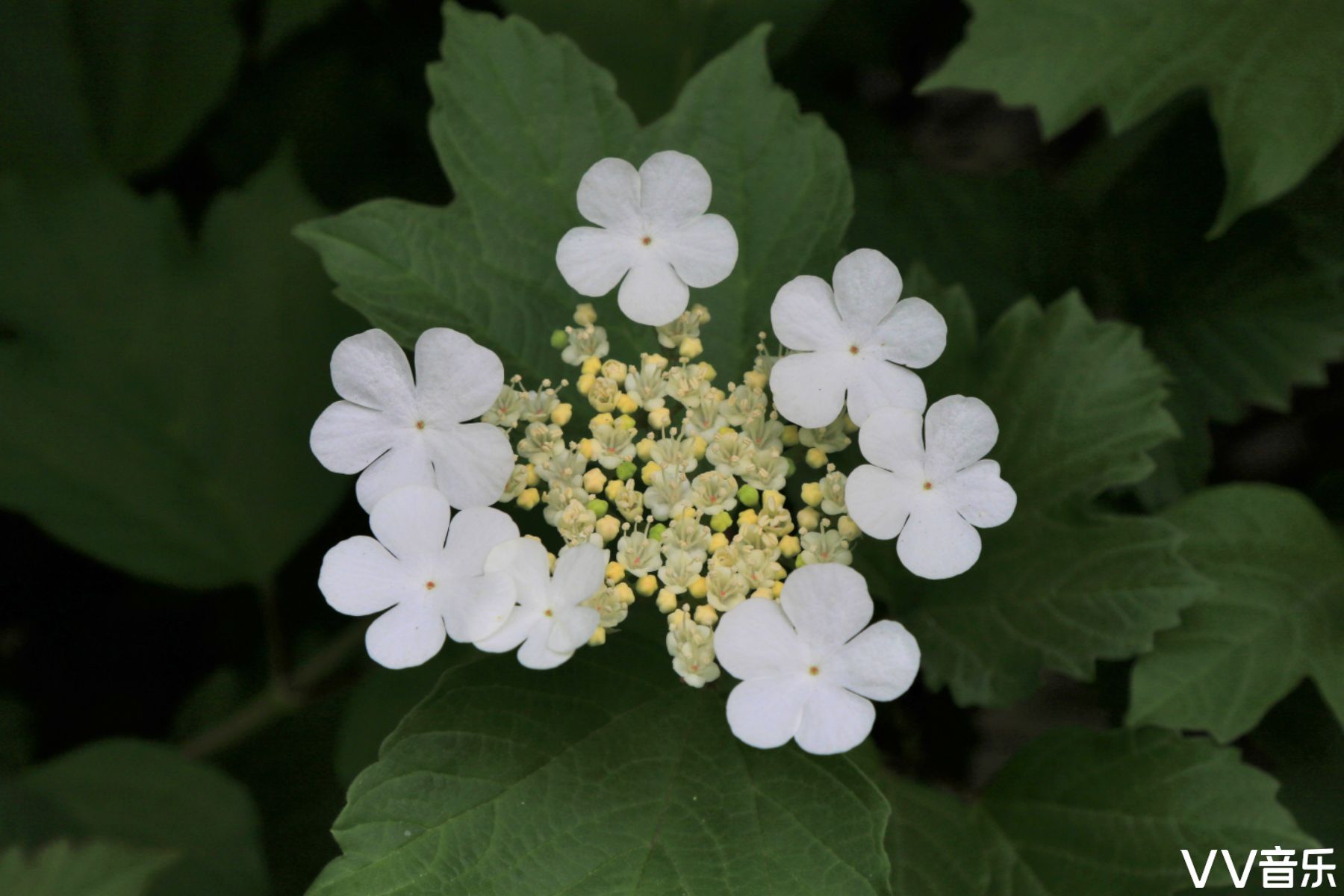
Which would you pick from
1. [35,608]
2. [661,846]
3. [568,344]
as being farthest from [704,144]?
[35,608]

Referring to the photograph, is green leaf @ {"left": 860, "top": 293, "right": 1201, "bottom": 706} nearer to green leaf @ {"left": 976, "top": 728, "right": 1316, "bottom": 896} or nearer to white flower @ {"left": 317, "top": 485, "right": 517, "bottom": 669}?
green leaf @ {"left": 976, "top": 728, "right": 1316, "bottom": 896}

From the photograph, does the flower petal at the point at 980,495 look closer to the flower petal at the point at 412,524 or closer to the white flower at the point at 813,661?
the white flower at the point at 813,661

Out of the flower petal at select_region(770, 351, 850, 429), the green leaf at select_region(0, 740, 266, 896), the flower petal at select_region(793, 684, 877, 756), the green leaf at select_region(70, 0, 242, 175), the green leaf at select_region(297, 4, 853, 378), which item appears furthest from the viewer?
the green leaf at select_region(70, 0, 242, 175)

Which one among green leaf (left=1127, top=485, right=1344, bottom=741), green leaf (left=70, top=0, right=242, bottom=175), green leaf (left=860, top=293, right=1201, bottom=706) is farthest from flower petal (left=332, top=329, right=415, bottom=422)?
green leaf (left=70, top=0, right=242, bottom=175)

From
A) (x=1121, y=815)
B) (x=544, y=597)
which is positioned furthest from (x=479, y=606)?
(x=1121, y=815)

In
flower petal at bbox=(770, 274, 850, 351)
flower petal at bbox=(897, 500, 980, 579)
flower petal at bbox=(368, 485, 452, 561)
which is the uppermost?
flower petal at bbox=(770, 274, 850, 351)

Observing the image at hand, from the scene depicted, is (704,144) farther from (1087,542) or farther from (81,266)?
(81,266)

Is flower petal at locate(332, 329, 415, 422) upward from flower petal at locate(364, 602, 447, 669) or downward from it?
upward
